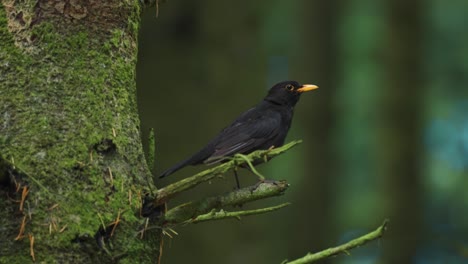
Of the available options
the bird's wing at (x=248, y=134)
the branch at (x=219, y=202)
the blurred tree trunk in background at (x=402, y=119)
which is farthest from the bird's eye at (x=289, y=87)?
→ the branch at (x=219, y=202)

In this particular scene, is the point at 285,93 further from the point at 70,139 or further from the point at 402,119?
the point at 70,139

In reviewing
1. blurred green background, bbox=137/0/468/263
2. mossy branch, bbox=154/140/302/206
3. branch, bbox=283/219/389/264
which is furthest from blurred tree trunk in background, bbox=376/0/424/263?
branch, bbox=283/219/389/264

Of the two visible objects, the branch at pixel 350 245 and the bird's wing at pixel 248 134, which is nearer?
the branch at pixel 350 245

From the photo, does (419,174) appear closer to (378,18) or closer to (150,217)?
(378,18)

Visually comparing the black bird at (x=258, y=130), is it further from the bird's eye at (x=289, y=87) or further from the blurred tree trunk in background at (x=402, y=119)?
the blurred tree trunk in background at (x=402, y=119)

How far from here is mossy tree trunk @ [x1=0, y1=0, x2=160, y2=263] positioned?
299 cm

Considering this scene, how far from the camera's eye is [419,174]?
34.2 feet

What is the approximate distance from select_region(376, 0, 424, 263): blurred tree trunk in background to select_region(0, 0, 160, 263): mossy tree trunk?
7025mm

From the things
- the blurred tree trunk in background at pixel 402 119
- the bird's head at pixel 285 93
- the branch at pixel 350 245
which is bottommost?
the blurred tree trunk in background at pixel 402 119

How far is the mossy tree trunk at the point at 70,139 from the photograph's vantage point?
2990mm

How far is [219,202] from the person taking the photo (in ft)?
10.1

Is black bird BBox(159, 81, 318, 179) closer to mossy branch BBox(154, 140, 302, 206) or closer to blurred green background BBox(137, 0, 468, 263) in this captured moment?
blurred green background BBox(137, 0, 468, 263)

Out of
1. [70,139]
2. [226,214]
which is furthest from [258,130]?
[226,214]

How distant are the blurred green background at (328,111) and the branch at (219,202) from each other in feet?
2.78
